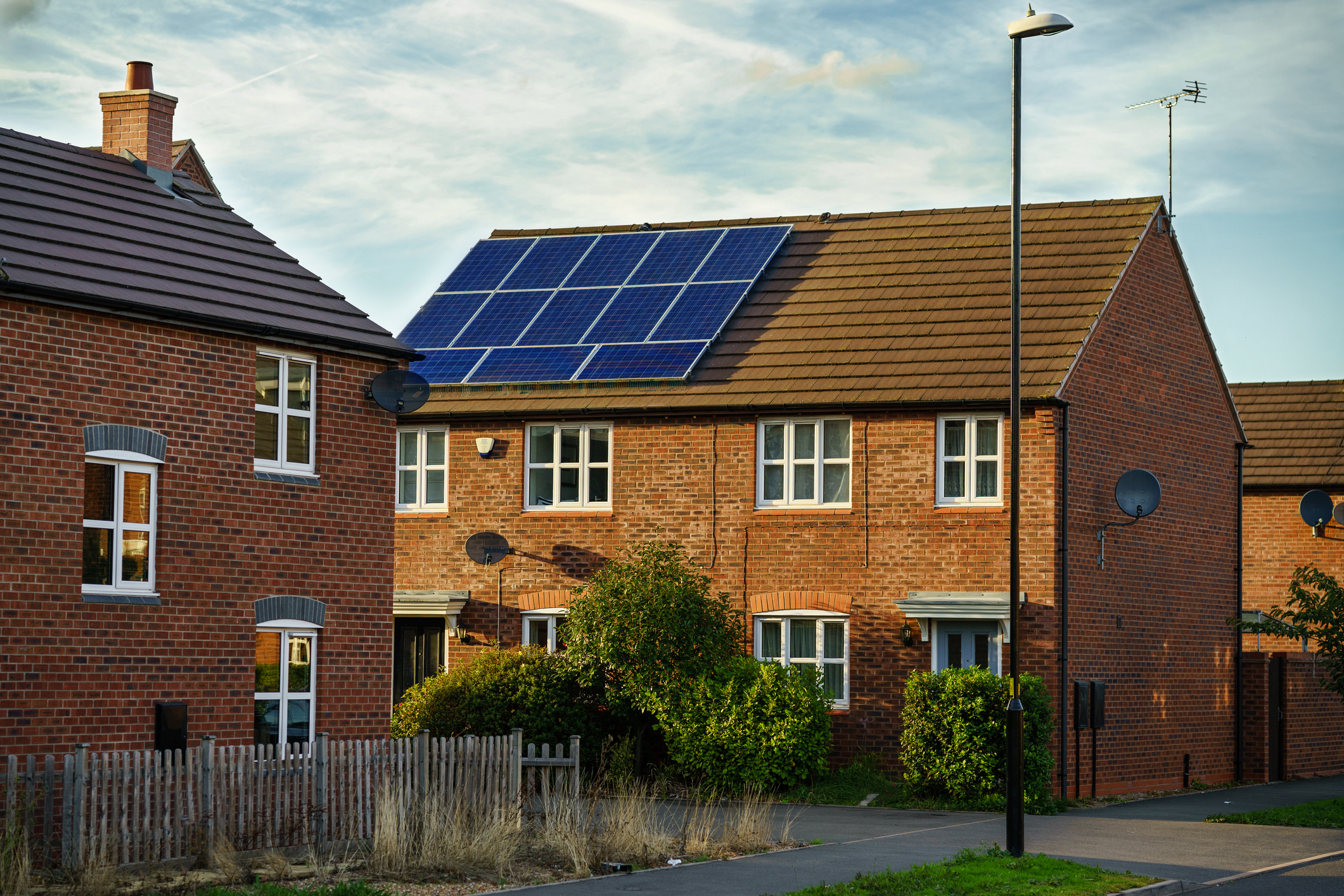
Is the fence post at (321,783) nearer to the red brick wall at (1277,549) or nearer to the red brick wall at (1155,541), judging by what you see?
the red brick wall at (1155,541)

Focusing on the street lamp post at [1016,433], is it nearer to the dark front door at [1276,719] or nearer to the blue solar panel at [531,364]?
the blue solar panel at [531,364]

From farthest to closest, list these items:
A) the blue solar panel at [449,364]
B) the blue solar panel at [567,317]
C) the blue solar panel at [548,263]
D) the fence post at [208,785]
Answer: the blue solar panel at [548,263] → the blue solar panel at [567,317] → the blue solar panel at [449,364] → the fence post at [208,785]

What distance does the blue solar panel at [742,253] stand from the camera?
94.4 ft

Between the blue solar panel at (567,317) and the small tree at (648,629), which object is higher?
the blue solar panel at (567,317)

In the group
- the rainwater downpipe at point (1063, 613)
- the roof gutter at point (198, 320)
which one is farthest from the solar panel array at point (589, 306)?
the roof gutter at point (198, 320)

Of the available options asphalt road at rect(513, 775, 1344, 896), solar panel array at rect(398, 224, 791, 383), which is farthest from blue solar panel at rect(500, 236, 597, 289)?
asphalt road at rect(513, 775, 1344, 896)

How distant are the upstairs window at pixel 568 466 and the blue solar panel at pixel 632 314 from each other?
5.94 feet

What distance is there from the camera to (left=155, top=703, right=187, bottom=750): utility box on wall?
17.3m

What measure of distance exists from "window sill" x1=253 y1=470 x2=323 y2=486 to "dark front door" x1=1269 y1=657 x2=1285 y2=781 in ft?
58.3

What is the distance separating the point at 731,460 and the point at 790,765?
17.3ft

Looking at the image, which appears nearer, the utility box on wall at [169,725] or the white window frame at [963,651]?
the utility box on wall at [169,725]

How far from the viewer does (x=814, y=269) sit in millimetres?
28656

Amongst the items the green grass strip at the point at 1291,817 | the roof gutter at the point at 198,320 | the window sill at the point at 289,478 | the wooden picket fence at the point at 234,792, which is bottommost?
the green grass strip at the point at 1291,817

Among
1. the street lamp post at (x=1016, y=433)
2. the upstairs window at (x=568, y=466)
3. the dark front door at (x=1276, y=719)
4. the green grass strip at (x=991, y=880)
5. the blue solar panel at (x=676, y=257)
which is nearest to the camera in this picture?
the green grass strip at (x=991, y=880)
